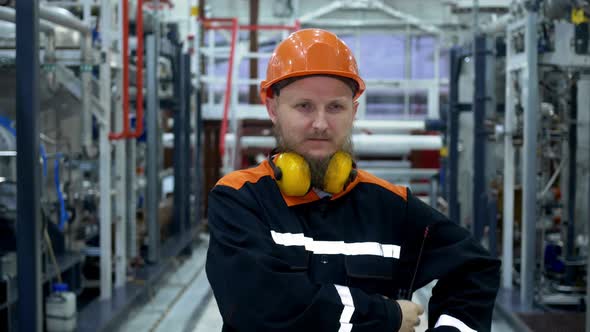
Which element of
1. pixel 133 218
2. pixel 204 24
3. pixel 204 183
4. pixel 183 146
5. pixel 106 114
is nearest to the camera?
pixel 106 114

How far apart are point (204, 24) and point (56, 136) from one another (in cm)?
432

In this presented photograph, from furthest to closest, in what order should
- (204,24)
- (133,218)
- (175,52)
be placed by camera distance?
(204,24)
(175,52)
(133,218)

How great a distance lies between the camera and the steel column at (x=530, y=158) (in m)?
4.57

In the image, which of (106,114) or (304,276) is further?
(106,114)

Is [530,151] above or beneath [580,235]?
above

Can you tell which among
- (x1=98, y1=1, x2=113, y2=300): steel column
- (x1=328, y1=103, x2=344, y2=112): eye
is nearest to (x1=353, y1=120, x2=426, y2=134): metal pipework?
(x1=98, y1=1, x2=113, y2=300): steel column

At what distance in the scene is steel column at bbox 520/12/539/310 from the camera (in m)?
4.57

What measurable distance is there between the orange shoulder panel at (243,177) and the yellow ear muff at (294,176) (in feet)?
0.29

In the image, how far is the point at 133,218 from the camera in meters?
5.37

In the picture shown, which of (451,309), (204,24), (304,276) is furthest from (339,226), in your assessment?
(204,24)

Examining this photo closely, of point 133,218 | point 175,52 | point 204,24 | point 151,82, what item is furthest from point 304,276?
point 204,24

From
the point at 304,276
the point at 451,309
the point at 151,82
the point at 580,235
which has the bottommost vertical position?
the point at 580,235

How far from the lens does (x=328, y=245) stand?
5.39 feet

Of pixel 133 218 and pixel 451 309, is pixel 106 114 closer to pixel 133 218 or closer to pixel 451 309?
pixel 133 218
